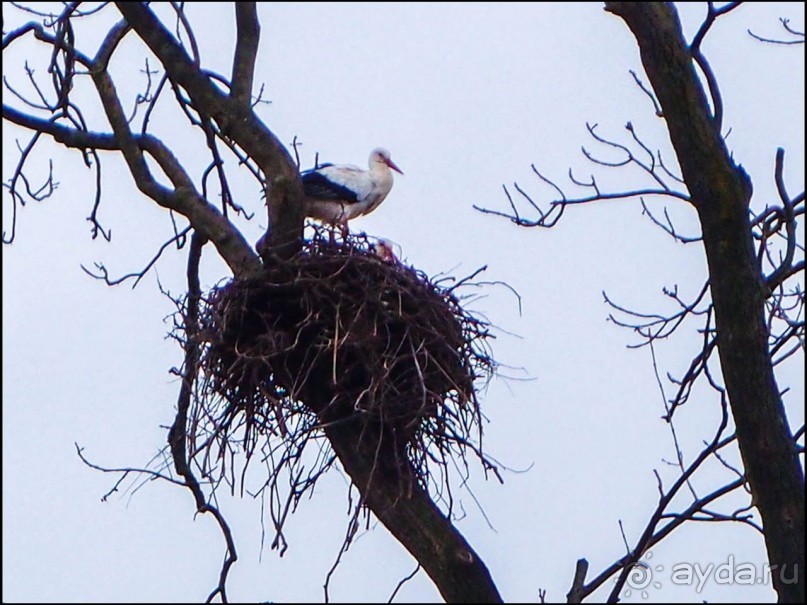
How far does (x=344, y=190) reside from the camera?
24.0 ft

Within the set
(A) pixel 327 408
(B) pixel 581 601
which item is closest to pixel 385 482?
(A) pixel 327 408

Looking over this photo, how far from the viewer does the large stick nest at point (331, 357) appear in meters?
4.53

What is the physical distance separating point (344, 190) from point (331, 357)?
9.22 feet

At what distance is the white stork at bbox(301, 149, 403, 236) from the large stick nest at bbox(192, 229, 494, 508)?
1.90 meters

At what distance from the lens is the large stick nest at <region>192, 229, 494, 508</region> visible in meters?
4.53

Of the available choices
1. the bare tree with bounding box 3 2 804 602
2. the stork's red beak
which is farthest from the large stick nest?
the stork's red beak

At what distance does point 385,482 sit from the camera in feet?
14.1

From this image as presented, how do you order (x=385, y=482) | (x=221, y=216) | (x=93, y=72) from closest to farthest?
(x=385, y=482), (x=221, y=216), (x=93, y=72)

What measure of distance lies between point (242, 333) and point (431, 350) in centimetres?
69

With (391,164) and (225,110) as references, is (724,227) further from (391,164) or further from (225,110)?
(391,164)

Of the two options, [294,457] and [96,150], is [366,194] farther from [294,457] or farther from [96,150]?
[294,457]

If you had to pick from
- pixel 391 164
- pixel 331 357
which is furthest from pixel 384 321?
pixel 391 164

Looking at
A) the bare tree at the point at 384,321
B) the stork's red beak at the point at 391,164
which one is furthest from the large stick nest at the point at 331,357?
the stork's red beak at the point at 391,164

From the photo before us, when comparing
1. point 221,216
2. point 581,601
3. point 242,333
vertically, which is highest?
point 221,216
